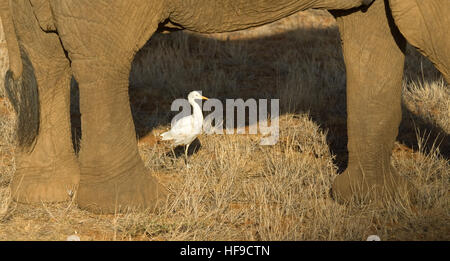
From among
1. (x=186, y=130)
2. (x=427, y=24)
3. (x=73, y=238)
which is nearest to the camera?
(x=73, y=238)

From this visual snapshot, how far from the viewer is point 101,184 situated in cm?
479

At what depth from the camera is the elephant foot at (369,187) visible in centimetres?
502

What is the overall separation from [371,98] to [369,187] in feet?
1.75

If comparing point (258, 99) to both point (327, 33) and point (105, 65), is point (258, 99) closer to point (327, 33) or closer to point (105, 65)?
point (327, 33)

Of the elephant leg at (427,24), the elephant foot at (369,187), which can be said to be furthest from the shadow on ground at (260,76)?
the elephant leg at (427,24)

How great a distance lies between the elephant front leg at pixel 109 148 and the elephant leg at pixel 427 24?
155cm

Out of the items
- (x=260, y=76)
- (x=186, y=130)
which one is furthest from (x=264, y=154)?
(x=260, y=76)

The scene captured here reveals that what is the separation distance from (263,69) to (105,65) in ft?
13.5

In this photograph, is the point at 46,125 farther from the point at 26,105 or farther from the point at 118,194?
the point at 118,194

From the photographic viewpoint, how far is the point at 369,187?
5.11m
